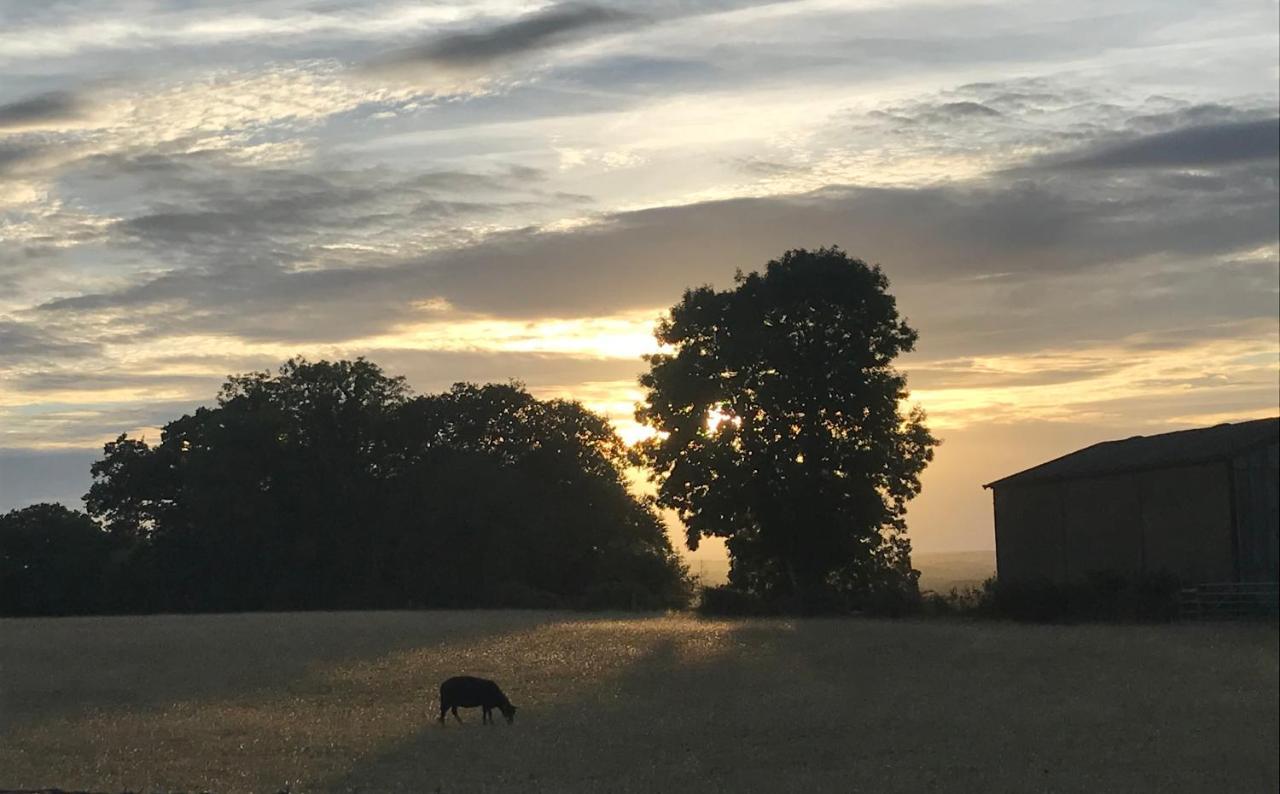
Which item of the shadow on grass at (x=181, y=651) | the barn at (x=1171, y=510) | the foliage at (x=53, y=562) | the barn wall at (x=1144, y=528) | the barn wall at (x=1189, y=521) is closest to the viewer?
the barn at (x=1171, y=510)

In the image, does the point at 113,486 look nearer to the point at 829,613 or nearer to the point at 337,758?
the point at 829,613

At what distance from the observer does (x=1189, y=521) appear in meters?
15.0

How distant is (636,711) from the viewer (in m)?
24.5

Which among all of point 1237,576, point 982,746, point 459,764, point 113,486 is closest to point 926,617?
point 982,746

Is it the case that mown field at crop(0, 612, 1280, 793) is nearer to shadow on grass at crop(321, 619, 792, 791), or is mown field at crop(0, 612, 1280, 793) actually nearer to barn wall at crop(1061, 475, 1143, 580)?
shadow on grass at crop(321, 619, 792, 791)

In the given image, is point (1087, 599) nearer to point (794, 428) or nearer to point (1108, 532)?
point (1108, 532)

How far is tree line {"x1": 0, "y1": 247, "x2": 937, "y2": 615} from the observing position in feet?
193

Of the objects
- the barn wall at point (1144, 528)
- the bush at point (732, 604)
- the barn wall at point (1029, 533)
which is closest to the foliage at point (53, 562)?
the barn wall at point (1029, 533)

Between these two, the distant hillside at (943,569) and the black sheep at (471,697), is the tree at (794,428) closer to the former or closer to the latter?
the distant hillside at (943,569)

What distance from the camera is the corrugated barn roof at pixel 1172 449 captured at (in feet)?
38.9

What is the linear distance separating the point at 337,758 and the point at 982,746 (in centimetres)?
886

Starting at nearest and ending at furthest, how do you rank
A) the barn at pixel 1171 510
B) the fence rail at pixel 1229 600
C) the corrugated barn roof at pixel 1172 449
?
the barn at pixel 1171 510 < the fence rail at pixel 1229 600 < the corrugated barn roof at pixel 1172 449

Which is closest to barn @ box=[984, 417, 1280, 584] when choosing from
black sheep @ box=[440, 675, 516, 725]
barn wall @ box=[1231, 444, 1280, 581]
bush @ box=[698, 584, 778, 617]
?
barn wall @ box=[1231, 444, 1280, 581]

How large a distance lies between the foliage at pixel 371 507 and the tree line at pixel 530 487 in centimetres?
13
